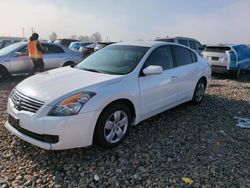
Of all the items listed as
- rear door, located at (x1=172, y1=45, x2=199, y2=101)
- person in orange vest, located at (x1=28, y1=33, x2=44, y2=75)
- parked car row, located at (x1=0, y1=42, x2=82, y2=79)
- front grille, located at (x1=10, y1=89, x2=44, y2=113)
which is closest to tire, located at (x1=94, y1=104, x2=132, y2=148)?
front grille, located at (x1=10, y1=89, x2=44, y2=113)

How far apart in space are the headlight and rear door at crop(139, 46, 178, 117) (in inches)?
44.4

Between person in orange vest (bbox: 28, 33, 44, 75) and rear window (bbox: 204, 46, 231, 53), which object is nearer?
person in orange vest (bbox: 28, 33, 44, 75)

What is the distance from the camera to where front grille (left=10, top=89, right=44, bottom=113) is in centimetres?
337

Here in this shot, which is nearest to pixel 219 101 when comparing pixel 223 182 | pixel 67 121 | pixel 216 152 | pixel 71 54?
pixel 216 152

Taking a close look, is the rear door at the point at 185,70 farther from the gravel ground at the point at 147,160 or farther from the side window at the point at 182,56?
the gravel ground at the point at 147,160

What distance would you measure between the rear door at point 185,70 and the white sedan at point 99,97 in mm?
27

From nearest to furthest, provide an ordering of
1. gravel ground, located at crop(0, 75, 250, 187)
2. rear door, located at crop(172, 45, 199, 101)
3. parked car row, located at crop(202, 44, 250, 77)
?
1. gravel ground, located at crop(0, 75, 250, 187)
2. rear door, located at crop(172, 45, 199, 101)
3. parked car row, located at crop(202, 44, 250, 77)

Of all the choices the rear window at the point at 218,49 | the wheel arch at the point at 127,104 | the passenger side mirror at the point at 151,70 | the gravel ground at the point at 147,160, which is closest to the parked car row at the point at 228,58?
the rear window at the point at 218,49

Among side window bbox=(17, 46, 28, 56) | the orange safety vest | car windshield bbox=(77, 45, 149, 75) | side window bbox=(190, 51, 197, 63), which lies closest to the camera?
car windshield bbox=(77, 45, 149, 75)

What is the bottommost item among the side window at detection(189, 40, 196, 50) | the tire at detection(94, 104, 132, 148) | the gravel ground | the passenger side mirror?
the gravel ground

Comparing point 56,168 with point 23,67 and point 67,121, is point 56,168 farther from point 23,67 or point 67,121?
point 23,67

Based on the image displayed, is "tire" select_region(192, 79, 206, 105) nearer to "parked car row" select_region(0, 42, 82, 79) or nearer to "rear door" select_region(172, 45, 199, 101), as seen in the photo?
"rear door" select_region(172, 45, 199, 101)

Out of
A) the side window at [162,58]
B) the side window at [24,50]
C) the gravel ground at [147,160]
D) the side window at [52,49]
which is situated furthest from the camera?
the side window at [52,49]

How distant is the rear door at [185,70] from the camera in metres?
5.30
